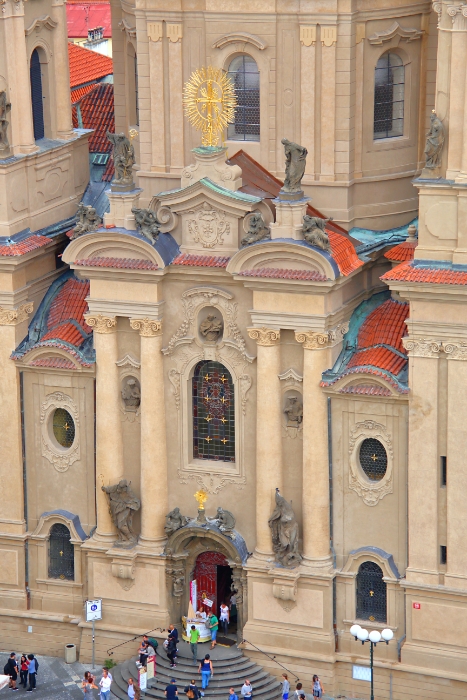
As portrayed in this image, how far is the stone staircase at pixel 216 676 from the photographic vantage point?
56.4 meters

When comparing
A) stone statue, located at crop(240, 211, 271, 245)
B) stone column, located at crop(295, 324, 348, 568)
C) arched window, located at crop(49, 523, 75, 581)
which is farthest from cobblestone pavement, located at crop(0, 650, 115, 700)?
stone statue, located at crop(240, 211, 271, 245)

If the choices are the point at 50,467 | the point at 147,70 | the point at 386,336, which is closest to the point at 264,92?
the point at 147,70

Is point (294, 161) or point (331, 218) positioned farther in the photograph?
point (331, 218)

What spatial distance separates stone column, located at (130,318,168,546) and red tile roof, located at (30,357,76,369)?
2.89 meters

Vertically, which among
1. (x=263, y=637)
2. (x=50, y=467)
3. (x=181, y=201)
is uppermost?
(x=181, y=201)

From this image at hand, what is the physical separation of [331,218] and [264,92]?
4.40m

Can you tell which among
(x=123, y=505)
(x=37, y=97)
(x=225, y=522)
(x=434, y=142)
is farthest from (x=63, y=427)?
(x=434, y=142)

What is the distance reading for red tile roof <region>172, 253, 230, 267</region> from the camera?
55344 millimetres

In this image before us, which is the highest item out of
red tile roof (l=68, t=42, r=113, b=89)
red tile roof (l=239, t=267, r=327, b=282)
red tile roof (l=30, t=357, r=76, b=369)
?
red tile roof (l=68, t=42, r=113, b=89)

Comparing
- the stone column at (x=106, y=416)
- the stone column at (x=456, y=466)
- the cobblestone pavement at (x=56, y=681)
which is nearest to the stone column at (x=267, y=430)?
the stone column at (x=106, y=416)

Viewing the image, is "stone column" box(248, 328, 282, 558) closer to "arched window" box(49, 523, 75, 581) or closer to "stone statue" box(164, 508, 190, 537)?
"stone statue" box(164, 508, 190, 537)

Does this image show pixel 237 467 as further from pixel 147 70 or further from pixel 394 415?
pixel 147 70

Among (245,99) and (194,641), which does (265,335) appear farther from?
(194,641)

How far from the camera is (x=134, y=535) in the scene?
5853 centimetres
